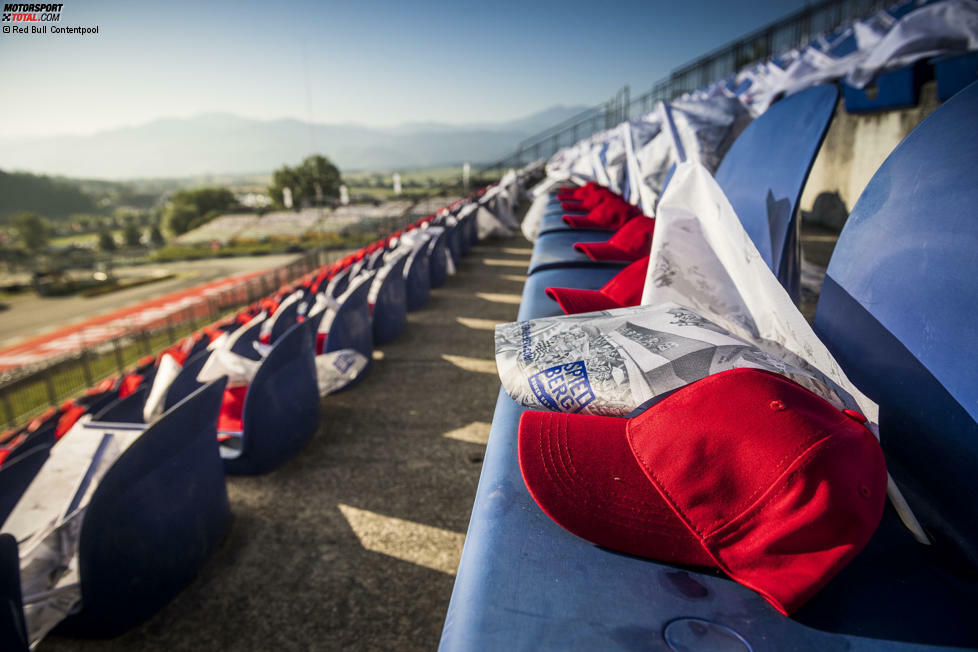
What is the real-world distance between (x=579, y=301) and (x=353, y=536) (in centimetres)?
115

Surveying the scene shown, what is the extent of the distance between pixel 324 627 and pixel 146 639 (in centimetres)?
48

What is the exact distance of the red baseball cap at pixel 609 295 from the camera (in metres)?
1.18

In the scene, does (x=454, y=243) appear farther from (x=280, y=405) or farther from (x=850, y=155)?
(x=280, y=405)

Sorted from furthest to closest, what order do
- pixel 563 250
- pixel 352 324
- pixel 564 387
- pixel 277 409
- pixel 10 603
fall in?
pixel 352 324, pixel 563 250, pixel 277 409, pixel 10 603, pixel 564 387

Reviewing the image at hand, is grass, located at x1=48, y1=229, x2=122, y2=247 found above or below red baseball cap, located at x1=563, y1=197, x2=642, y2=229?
below

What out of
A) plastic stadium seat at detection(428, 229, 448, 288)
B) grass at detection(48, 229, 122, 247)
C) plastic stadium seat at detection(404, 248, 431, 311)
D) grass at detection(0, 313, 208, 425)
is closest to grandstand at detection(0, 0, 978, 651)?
plastic stadium seat at detection(404, 248, 431, 311)

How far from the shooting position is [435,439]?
2342mm

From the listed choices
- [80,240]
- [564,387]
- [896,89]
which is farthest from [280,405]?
[80,240]

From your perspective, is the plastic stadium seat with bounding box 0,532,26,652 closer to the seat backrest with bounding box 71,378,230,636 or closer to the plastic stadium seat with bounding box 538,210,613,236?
the seat backrest with bounding box 71,378,230,636

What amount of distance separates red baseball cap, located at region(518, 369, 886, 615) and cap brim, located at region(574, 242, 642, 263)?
1.43 metres

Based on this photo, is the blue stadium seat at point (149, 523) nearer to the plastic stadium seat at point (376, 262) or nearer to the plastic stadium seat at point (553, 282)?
the plastic stadium seat at point (553, 282)

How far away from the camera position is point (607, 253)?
6.81 feet

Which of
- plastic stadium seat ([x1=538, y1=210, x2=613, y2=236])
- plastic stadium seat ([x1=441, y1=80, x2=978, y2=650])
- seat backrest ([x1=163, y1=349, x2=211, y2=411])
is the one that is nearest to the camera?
plastic stadium seat ([x1=441, y1=80, x2=978, y2=650])

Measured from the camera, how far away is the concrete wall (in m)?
3.81
